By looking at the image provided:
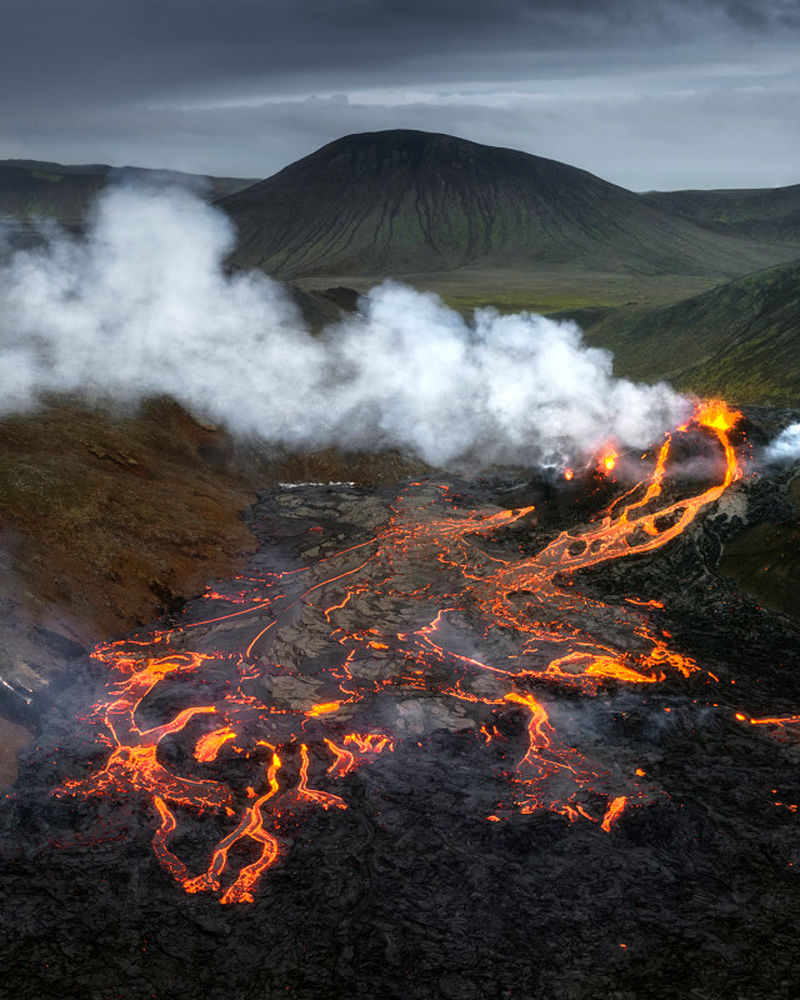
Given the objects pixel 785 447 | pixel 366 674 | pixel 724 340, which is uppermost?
pixel 724 340

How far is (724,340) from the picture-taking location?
127062 mm

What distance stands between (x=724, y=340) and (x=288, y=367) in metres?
78.8

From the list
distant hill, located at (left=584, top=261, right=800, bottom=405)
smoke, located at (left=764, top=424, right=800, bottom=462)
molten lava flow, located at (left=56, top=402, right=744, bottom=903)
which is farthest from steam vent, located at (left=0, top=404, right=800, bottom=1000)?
distant hill, located at (left=584, top=261, right=800, bottom=405)

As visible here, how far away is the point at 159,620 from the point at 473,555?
21.9 meters

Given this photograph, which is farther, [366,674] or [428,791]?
[366,674]

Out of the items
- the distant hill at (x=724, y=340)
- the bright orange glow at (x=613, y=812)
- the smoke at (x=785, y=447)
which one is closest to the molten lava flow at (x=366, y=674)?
the bright orange glow at (x=613, y=812)

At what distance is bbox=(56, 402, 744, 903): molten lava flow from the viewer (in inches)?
1181

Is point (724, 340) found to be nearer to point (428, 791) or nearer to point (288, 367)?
point (288, 367)

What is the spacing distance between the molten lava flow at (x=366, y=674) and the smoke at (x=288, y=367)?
798 inches

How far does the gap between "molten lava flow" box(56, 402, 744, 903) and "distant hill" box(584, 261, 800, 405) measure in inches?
1948

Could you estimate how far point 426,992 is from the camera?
2209cm

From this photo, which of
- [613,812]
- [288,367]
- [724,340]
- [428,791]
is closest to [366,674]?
[428,791]

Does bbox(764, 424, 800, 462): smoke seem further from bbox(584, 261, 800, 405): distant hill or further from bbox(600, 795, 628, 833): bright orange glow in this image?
bbox(600, 795, 628, 833): bright orange glow

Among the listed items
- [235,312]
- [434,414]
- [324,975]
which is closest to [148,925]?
[324,975]
